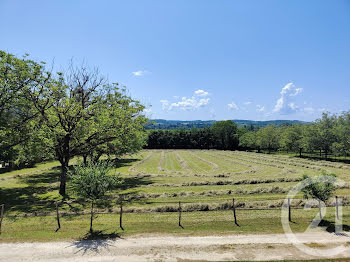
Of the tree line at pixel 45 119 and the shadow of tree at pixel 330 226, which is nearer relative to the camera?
the shadow of tree at pixel 330 226

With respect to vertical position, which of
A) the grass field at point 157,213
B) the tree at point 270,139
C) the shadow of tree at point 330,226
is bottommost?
the grass field at point 157,213

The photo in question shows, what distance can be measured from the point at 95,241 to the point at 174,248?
5622 mm

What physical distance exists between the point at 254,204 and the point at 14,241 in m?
20.1

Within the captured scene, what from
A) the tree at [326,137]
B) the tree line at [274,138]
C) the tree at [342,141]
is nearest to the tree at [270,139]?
the tree line at [274,138]

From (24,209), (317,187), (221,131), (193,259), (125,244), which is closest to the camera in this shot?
(193,259)

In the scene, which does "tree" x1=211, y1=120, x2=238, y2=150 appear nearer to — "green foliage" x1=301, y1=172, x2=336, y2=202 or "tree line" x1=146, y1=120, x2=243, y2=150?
"tree line" x1=146, y1=120, x2=243, y2=150

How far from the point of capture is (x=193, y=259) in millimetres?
12125

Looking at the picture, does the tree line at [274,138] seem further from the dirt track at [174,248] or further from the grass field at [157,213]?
the dirt track at [174,248]

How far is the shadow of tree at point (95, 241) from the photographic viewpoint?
13.8 m

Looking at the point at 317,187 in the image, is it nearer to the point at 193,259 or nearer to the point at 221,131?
the point at 193,259

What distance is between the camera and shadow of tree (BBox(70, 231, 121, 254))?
13773 millimetres

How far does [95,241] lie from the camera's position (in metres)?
14.8

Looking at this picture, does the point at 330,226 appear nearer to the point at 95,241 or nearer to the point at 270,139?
the point at 95,241

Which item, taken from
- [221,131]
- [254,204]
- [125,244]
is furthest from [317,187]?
[221,131]
